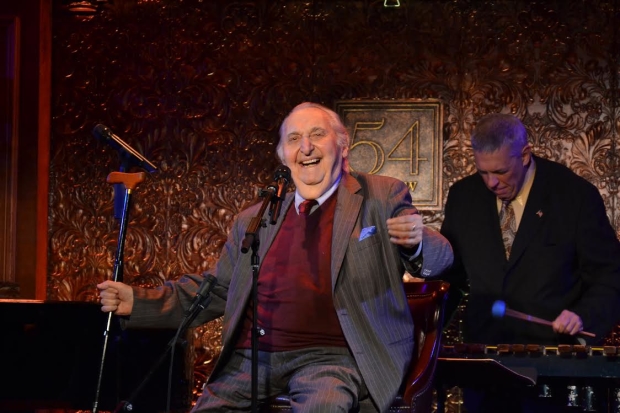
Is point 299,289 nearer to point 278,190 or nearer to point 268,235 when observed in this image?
point 268,235

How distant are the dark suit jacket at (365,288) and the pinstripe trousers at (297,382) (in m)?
0.07

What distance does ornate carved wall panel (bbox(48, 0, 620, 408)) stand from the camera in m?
6.14

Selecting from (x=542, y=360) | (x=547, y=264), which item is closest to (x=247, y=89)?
(x=547, y=264)

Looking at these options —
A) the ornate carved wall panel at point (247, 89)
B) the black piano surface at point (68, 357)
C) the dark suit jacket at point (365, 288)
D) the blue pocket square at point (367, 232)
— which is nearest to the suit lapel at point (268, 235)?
the dark suit jacket at point (365, 288)

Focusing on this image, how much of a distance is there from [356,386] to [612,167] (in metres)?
3.15

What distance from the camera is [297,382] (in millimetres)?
3748

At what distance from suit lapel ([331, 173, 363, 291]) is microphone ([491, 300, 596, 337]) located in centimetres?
124

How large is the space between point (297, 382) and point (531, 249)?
179 centimetres

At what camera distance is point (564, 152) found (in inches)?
242

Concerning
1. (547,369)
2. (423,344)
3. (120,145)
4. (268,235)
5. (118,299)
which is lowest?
(547,369)

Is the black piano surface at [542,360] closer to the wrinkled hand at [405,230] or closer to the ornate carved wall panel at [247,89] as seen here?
the wrinkled hand at [405,230]

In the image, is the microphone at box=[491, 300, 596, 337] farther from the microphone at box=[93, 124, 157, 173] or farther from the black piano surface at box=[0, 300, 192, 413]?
the microphone at box=[93, 124, 157, 173]

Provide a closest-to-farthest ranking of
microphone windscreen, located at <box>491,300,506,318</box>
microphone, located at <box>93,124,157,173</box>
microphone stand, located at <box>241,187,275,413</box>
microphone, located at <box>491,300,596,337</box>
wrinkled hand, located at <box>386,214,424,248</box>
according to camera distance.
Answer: microphone stand, located at <box>241,187,275,413</box> < wrinkled hand, located at <box>386,214,424,248</box> < microphone, located at <box>93,124,157,173</box> < microphone, located at <box>491,300,596,337</box> < microphone windscreen, located at <box>491,300,506,318</box>

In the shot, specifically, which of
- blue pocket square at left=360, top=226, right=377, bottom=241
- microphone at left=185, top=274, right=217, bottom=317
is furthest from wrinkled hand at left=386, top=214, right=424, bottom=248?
microphone at left=185, top=274, right=217, bottom=317
